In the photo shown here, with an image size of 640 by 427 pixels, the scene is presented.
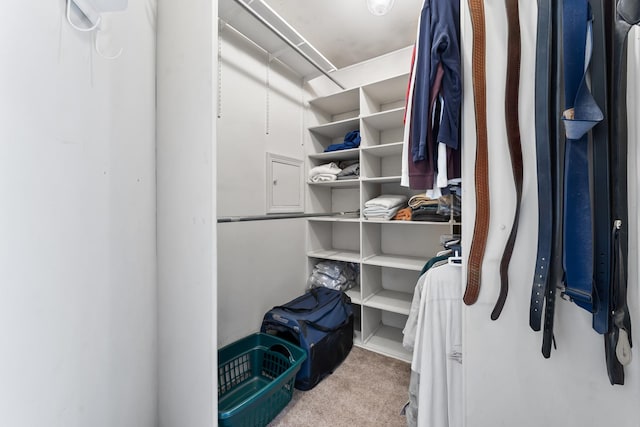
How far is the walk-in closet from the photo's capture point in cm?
57

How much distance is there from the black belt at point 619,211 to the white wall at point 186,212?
1.13 m

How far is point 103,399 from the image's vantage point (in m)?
0.80

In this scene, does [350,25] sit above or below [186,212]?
above

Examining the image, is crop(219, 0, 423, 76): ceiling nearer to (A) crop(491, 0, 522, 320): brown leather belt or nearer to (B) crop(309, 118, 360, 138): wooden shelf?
(B) crop(309, 118, 360, 138): wooden shelf

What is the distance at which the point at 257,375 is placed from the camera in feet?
5.36

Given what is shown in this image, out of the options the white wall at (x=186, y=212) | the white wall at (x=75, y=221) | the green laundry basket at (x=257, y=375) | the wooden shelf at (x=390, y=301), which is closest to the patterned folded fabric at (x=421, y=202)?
the wooden shelf at (x=390, y=301)

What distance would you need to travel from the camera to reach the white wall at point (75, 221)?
57cm

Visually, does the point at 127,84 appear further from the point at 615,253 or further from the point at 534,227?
the point at 615,253

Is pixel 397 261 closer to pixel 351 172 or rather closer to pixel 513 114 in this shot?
pixel 351 172

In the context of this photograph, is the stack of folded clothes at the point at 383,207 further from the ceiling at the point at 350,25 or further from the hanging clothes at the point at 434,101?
the ceiling at the point at 350,25

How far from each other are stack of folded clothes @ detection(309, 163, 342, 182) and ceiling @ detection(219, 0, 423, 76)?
89 centimetres

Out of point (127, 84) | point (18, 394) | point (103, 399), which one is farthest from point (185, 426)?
point (127, 84)

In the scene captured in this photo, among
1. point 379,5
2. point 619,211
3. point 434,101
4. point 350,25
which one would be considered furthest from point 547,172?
point 350,25

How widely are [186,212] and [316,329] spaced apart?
118cm
